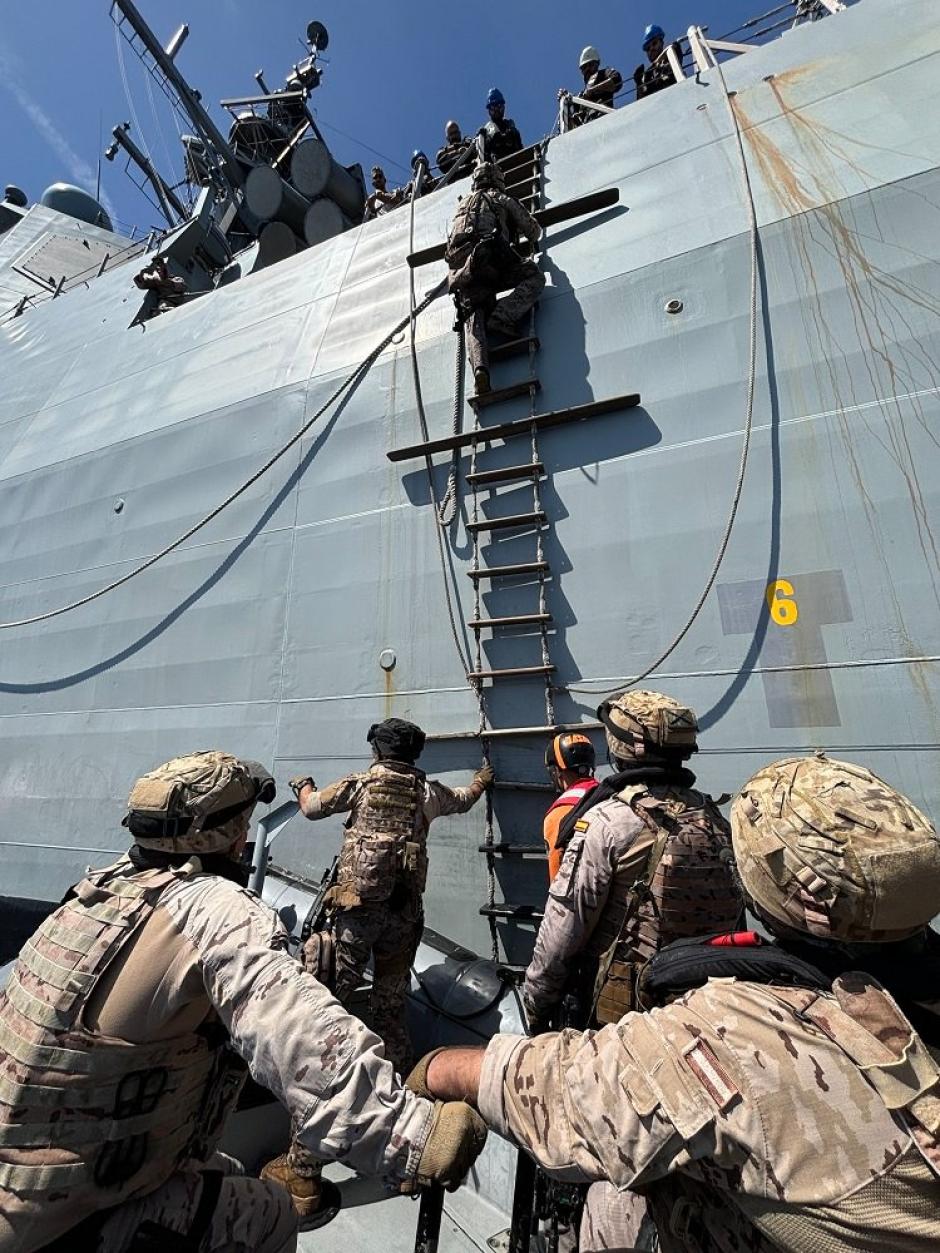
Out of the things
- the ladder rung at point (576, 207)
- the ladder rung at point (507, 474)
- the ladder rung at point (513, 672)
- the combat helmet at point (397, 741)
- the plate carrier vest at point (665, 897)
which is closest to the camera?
the plate carrier vest at point (665, 897)

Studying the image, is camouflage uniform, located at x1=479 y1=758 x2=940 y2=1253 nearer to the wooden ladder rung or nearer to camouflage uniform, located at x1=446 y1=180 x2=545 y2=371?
the wooden ladder rung

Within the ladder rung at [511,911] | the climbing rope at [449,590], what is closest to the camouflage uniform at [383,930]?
the ladder rung at [511,911]

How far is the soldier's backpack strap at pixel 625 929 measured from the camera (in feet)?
6.20

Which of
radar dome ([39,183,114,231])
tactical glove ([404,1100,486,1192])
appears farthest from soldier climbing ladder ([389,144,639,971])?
radar dome ([39,183,114,231])

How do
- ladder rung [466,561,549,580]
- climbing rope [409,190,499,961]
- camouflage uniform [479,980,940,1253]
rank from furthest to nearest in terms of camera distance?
ladder rung [466,561,549,580] < climbing rope [409,190,499,961] < camouflage uniform [479,980,940,1253]

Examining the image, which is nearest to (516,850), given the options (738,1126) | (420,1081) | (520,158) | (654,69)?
(420,1081)

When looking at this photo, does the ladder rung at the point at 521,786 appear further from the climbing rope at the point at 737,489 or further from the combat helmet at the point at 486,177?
the combat helmet at the point at 486,177

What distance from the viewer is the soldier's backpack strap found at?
1890mm

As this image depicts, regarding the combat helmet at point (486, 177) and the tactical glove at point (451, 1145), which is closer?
the tactical glove at point (451, 1145)

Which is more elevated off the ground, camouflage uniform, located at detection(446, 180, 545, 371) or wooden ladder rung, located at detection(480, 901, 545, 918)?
camouflage uniform, located at detection(446, 180, 545, 371)

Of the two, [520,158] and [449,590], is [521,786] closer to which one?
[449,590]

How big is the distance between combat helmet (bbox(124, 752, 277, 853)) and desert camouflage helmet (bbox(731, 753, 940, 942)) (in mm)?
1163

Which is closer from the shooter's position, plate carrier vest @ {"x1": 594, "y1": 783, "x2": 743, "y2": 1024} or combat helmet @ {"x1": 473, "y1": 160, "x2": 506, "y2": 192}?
plate carrier vest @ {"x1": 594, "y1": 783, "x2": 743, "y2": 1024}

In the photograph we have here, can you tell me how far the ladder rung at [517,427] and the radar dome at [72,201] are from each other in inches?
562
